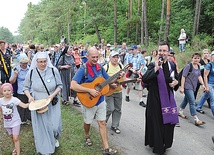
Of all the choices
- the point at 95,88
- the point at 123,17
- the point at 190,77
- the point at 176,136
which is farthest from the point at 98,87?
the point at 123,17

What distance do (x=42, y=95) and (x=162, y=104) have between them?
2313 mm

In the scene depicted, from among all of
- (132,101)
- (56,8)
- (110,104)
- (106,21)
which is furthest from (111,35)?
(110,104)

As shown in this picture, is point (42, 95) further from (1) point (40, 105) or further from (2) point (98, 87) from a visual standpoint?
(2) point (98, 87)

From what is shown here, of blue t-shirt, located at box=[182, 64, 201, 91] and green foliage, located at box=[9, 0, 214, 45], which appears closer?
blue t-shirt, located at box=[182, 64, 201, 91]

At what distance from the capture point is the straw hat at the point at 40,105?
3767mm

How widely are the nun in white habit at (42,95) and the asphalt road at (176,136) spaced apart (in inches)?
62.5

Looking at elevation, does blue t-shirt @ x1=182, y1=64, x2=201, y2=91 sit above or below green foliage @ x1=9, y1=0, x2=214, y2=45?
below

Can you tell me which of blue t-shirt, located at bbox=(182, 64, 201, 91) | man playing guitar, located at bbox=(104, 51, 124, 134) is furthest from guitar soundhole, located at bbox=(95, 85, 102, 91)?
blue t-shirt, located at bbox=(182, 64, 201, 91)

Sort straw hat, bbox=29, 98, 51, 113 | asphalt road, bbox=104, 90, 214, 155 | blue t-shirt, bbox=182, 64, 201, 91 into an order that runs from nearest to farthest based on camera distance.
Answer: straw hat, bbox=29, 98, 51, 113 → asphalt road, bbox=104, 90, 214, 155 → blue t-shirt, bbox=182, 64, 201, 91

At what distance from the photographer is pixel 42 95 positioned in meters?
4.08

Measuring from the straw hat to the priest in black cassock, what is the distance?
192cm

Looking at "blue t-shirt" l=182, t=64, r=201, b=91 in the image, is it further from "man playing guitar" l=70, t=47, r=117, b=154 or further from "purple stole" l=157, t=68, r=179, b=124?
"man playing guitar" l=70, t=47, r=117, b=154

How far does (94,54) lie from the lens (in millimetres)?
4164

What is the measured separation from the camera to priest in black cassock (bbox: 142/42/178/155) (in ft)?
14.0
